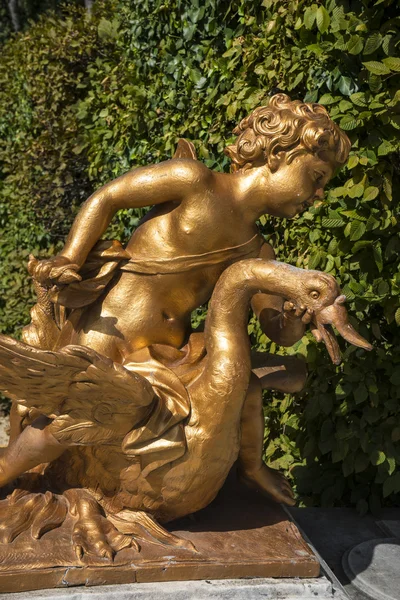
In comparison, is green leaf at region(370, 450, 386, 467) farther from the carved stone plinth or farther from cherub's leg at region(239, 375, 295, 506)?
the carved stone plinth

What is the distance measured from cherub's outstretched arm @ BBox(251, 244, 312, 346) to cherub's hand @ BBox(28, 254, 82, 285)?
23.5 inches

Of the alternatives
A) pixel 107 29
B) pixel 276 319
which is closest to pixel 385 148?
pixel 276 319

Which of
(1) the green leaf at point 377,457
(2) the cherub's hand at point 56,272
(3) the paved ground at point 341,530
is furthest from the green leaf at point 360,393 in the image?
(2) the cherub's hand at point 56,272

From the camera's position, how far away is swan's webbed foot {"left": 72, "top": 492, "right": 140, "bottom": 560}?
76.0 inches

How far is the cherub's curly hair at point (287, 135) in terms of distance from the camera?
78.7 inches

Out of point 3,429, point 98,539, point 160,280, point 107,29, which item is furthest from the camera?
point 3,429

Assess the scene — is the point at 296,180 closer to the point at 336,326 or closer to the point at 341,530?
the point at 336,326

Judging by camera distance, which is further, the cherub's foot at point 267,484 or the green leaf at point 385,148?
the green leaf at point 385,148

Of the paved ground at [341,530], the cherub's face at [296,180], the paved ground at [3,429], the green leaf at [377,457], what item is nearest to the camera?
the cherub's face at [296,180]

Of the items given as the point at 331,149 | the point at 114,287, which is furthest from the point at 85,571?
the point at 331,149

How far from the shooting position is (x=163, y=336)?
2.18 metres

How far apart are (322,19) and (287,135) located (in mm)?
932

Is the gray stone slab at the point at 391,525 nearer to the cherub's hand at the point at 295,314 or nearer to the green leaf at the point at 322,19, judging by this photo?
the cherub's hand at the point at 295,314

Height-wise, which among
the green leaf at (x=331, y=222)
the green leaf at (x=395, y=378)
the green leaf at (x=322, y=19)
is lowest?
the green leaf at (x=395, y=378)
